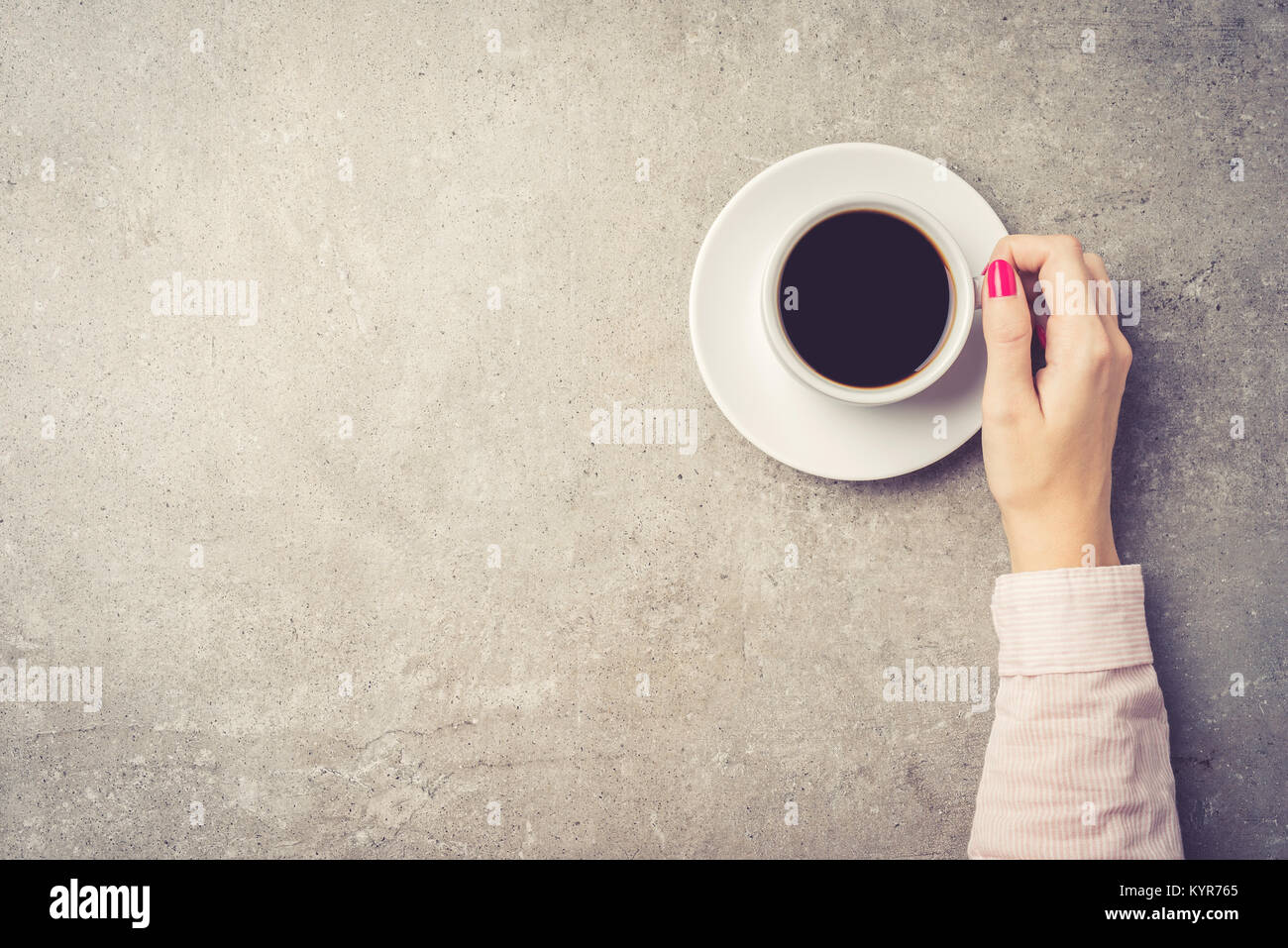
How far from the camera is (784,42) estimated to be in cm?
103

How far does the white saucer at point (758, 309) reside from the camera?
91cm

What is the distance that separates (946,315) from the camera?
84 cm

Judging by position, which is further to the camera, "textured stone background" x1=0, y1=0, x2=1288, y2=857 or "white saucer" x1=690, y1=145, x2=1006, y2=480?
"textured stone background" x1=0, y1=0, x2=1288, y2=857

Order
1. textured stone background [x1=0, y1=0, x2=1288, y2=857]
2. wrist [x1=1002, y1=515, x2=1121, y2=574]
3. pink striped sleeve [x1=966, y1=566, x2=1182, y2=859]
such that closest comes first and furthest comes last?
pink striped sleeve [x1=966, y1=566, x2=1182, y2=859] → wrist [x1=1002, y1=515, x2=1121, y2=574] → textured stone background [x1=0, y1=0, x2=1288, y2=857]

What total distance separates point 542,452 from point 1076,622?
650mm

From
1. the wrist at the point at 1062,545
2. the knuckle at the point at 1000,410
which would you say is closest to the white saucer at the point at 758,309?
the knuckle at the point at 1000,410

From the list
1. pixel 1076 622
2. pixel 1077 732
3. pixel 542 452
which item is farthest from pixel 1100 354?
pixel 542 452

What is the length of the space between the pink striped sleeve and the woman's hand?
2.8 inches

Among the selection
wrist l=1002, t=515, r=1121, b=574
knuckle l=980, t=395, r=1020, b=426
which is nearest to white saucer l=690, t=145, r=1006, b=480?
knuckle l=980, t=395, r=1020, b=426

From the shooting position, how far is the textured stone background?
102 cm

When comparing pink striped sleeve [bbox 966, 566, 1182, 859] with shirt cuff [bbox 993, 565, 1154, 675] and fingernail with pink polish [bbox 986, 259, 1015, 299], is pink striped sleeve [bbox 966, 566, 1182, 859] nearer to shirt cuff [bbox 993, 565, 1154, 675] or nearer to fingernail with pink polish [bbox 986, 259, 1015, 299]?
shirt cuff [bbox 993, 565, 1154, 675]

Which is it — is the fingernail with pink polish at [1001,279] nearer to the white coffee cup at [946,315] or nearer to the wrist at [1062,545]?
the white coffee cup at [946,315]
